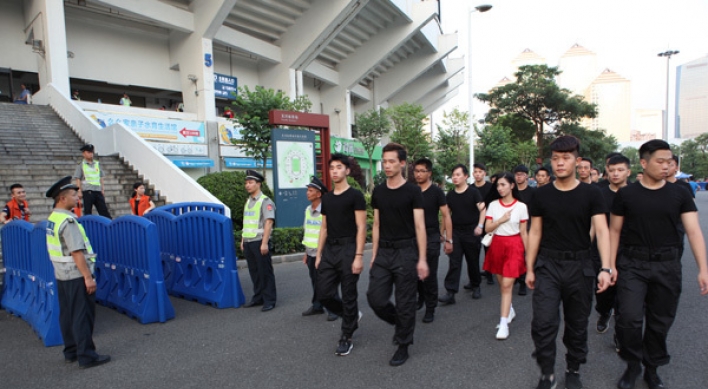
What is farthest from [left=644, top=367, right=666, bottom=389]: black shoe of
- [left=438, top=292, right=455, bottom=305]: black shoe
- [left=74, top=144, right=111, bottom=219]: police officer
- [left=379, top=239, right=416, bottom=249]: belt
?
[left=74, top=144, right=111, bottom=219]: police officer

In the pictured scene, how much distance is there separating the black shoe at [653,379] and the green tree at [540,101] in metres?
30.4

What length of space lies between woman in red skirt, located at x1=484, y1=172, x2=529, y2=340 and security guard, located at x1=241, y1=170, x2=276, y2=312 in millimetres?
2599

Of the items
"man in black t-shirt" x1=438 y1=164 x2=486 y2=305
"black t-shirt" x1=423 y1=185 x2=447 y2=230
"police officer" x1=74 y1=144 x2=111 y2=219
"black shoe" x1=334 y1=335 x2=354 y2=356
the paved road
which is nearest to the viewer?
the paved road

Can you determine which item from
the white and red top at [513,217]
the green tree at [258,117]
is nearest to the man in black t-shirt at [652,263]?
the white and red top at [513,217]

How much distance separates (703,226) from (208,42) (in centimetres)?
→ 1954

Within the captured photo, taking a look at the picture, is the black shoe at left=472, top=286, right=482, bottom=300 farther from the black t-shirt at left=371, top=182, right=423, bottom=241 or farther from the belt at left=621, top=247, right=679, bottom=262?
the belt at left=621, top=247, right=679, bottom=262

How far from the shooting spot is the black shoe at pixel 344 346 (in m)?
3.79

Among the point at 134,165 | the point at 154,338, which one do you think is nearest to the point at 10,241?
the point at 154,338

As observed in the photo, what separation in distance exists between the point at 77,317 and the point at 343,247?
239 cm

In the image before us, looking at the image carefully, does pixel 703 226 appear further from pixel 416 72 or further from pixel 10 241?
pixel 416 72

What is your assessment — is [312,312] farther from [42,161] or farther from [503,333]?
[42,161]

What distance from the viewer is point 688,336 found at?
3979mm

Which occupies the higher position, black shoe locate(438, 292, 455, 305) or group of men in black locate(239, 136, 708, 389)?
group of men in black locate(239, 136, 708, 389)

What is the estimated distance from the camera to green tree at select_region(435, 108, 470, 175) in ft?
86.1
